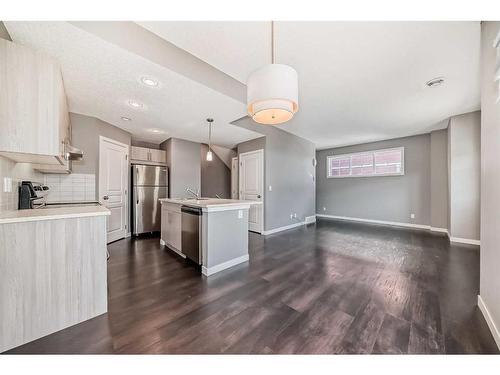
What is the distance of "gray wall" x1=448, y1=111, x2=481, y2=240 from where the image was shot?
3545 millimetres

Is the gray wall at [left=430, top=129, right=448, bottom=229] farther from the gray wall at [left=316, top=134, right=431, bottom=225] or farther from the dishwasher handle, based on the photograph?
the dishwasher handle

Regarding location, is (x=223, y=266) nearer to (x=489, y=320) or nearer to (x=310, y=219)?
(x=489, y=320)

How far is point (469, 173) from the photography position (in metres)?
3.60

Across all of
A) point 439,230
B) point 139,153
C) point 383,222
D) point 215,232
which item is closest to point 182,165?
point 139,153

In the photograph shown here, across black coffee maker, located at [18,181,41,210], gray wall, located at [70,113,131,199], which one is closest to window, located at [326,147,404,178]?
gray wall, located at [70,113,131,199]

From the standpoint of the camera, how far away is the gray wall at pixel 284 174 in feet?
14.6

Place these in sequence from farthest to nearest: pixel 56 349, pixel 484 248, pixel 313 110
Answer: pixel 313 110, pixel 484 248, pixel 56 349

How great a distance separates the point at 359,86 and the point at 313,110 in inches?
36.4

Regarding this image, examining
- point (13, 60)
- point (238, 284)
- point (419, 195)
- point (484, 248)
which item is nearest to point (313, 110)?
point (484, 248)

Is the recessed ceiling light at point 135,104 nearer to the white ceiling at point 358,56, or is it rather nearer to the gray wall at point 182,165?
the white ceiling at point 358,56

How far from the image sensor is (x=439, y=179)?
4.61 meters

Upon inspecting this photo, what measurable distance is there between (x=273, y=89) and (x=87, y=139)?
3499 mm

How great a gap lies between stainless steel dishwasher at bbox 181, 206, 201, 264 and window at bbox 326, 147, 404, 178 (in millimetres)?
5523

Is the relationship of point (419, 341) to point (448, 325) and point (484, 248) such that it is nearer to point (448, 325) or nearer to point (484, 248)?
point (448, 325)
